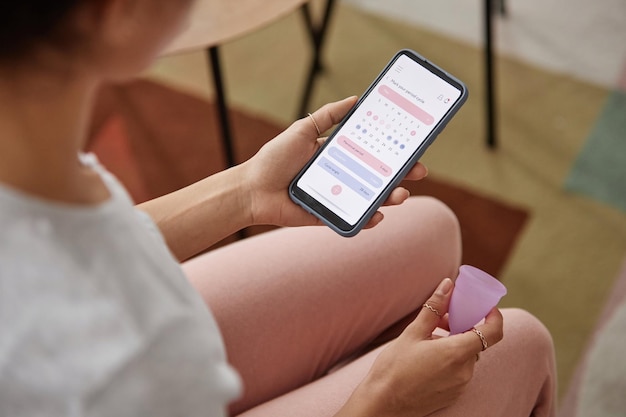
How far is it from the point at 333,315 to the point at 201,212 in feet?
0.59

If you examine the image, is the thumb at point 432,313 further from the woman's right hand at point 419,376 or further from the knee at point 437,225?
the knee at point 437,225

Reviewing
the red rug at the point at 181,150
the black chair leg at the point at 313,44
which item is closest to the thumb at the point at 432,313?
the red rug at the point at 181,150

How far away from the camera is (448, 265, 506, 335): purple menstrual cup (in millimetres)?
802

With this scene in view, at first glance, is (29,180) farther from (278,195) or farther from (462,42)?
(462,42)

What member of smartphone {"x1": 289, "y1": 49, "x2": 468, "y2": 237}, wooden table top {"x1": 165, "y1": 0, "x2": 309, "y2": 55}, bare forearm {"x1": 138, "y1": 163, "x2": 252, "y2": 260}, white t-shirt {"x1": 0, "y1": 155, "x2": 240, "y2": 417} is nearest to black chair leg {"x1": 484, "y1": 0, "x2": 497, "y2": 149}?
wooden table top {"x1": 165, "y1": 0, "x2": 309, "y2": 55}

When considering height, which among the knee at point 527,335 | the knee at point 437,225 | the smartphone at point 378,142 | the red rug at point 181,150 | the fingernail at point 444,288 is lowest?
the red rug at point 181,150

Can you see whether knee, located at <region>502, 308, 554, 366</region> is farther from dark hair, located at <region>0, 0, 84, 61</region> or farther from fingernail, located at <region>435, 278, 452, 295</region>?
dark hair, located at <region>0, 0, 84, 61</region>

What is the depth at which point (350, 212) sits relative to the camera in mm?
904

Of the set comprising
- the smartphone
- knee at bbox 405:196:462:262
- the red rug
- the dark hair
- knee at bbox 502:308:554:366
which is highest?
the dark hair

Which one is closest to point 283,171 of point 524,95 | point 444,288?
point 444,288

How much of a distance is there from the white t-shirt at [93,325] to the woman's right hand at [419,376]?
0.23 meters

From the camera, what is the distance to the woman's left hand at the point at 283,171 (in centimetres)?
90

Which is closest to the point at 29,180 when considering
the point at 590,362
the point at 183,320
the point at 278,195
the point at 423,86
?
the point at 183,320

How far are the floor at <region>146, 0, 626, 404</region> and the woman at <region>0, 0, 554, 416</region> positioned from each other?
52cm
